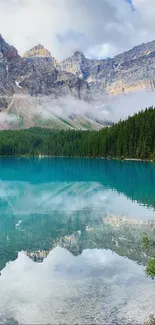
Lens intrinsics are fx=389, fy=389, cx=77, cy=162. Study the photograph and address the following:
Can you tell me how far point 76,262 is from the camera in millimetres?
26906

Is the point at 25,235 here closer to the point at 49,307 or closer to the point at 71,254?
the point at 71,254

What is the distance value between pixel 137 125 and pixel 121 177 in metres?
69.8

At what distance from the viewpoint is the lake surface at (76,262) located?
749 inches

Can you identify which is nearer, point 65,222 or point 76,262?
point 76,262

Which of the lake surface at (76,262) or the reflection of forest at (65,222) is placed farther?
the reflection of forest at (65,222)

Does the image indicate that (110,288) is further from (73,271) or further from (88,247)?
(88,247)

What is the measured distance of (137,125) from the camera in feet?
506

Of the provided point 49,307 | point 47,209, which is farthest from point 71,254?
point 47,209

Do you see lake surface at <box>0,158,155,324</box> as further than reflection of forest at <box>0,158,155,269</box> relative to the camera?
No

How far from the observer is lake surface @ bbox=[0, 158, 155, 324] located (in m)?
19.0

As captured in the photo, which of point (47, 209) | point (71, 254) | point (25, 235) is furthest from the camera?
point (47, 209)

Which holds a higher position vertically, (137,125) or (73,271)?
(137,125)

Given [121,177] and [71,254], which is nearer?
[71,254]

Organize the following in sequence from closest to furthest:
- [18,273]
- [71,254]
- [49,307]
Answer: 1. [49,307]
2. [18,273]
3. [71,254]
